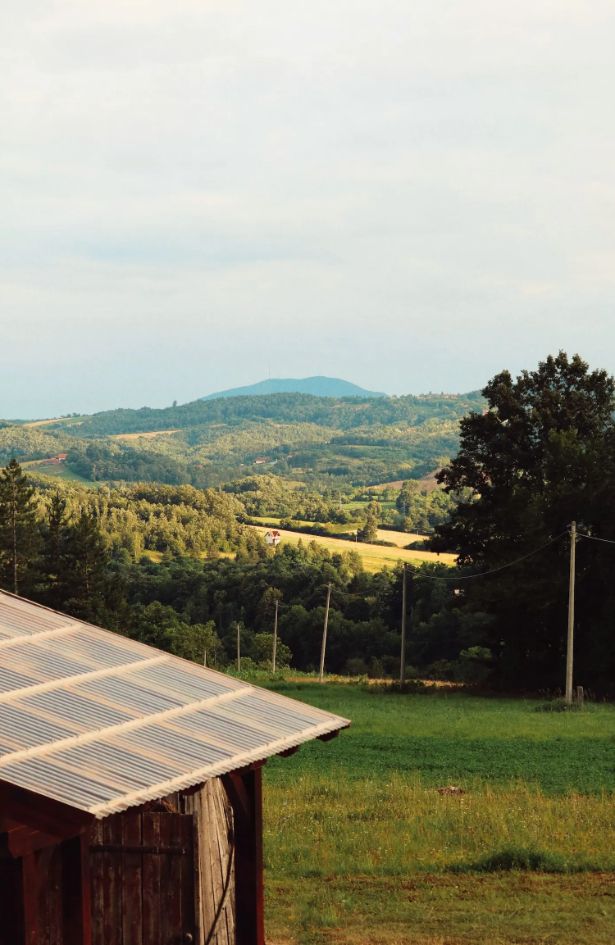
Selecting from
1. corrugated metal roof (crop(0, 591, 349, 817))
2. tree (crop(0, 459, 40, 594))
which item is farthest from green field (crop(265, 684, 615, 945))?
tree (crop(0, 459, 40, 594))

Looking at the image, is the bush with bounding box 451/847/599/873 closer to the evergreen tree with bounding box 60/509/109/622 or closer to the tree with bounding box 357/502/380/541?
the evergreen tree with bounding box 60/509/109/622

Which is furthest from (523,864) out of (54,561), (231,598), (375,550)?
(375,550)

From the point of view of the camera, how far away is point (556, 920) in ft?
44.5

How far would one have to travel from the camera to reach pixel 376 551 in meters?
137

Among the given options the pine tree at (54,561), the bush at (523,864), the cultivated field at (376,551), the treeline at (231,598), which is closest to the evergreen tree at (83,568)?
the treeline at (231,598)

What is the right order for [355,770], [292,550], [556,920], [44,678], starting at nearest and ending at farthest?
[44,678]
[556,920]
[355,770]
[292,550]

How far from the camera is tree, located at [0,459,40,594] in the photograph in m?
77.4

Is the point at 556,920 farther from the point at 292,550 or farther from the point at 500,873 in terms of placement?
the point at 292,550

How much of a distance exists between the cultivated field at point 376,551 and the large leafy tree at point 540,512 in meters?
58.6

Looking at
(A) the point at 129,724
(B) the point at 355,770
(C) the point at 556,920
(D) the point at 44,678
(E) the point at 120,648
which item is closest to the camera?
(A) the point at 129,724

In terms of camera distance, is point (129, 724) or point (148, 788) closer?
point (148, 788)

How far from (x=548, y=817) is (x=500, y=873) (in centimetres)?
303

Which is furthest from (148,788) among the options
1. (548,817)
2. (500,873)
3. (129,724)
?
(548,817)

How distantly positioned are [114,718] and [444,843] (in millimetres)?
10381
